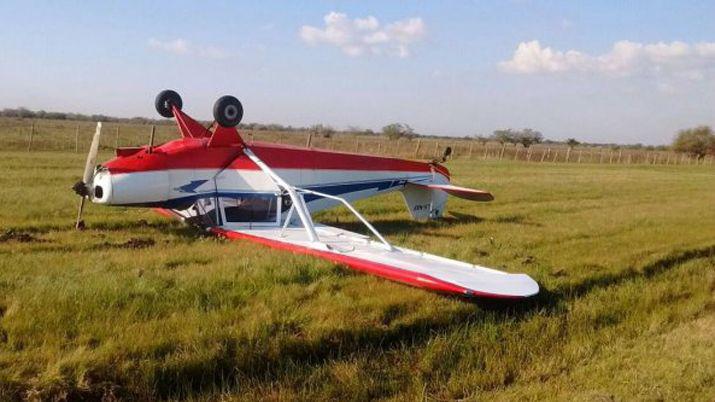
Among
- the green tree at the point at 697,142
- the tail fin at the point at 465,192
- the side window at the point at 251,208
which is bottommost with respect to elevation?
the side window at the point at 251,208

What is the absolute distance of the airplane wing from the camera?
20.3 feet

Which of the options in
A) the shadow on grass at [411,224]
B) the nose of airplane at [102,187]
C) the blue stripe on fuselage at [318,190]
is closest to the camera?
the nose of airplane at [102,187]

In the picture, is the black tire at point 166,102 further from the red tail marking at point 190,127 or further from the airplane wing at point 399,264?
the airplane wing at point 399,264

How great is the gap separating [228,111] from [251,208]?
5.07 ft

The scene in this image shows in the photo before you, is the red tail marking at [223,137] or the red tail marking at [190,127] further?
the red tail marking at [190,127]

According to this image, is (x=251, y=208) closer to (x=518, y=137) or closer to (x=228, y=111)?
(x=228, y=111)

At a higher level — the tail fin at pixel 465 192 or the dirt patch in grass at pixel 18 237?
the tail fin at pixel 465 192

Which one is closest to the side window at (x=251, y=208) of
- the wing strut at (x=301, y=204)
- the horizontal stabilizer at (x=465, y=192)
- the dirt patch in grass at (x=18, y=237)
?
the wing strut at (x=301, y=204)

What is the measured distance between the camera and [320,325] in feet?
18.1

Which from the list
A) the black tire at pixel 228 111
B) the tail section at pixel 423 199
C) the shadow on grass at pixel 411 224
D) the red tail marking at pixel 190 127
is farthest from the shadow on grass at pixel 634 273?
the red tail marking at pixel 190 127

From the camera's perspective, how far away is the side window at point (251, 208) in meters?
9.66

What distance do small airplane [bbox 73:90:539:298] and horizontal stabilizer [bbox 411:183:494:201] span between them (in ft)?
0.08

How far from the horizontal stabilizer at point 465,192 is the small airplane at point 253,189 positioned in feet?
0.08

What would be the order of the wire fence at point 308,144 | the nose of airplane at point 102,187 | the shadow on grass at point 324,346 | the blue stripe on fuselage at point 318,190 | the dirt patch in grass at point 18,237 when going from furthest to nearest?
the wire fence at point 308,144, the blue stripe on fuselage at point 318,190, the nose of airplane at point 102,187, the dirt patch in grass at point 18,237, the shadow on grass at point 324,346
